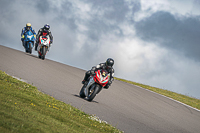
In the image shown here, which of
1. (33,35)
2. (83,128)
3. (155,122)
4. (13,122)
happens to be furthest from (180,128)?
(33,35)

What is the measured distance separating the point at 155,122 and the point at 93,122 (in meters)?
3.73

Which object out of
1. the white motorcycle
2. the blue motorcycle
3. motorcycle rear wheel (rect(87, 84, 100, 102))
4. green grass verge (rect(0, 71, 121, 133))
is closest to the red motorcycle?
motorcycle rear wheel (rect(87, 84, 100, 102))

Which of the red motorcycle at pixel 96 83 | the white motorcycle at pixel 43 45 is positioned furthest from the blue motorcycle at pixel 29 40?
the red motorcycle at pixel 96 83

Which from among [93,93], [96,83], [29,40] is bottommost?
[93,93]

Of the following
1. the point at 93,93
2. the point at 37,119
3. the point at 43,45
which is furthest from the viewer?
the point at 43,45

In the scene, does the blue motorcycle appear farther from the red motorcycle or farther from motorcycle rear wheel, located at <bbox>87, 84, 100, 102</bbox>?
motorcycle rear wheel, located at <bbox>87, 84, 100, 102</bbox>

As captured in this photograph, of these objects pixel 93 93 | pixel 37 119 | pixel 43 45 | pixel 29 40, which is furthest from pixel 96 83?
pixel 29 40

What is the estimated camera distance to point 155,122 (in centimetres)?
1115

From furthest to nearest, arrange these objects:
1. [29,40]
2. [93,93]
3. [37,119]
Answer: [29,40] < [93,93] < [37,119]

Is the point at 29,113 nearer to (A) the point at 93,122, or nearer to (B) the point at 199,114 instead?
(A) the point at 93,122

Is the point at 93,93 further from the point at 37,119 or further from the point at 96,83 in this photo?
the point at 37,119

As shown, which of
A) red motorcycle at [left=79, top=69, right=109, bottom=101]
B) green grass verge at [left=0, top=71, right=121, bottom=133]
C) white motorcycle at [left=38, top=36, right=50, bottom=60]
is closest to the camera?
green grass verge at [left=0, top=71, right=121, bottom=133]

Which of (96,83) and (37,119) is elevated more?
(96,83)

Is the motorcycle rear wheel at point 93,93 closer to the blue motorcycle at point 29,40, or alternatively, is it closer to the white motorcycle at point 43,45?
the white motorcycle at point 43,45
